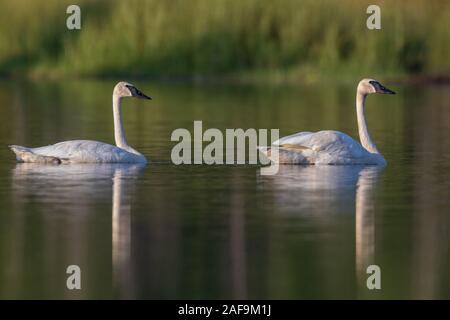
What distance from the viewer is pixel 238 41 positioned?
41312 millimetres

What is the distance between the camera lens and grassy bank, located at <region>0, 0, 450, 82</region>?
130 feet

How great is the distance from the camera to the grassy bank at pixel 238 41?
39.6 meters

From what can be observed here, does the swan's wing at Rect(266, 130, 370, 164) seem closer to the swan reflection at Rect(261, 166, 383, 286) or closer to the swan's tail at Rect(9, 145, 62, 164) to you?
the swan reflection at Rect(261, 166, 383, 286)

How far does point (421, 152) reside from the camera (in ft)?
62.5

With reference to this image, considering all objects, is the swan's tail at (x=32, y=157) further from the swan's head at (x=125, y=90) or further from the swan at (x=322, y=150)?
the swan at (x=322, y=150)

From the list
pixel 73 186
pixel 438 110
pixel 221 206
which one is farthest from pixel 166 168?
pixel 438 110

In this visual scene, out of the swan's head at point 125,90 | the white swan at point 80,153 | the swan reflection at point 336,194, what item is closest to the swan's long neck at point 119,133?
the white swan at point 80,153

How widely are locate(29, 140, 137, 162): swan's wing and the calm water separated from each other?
0.21 m

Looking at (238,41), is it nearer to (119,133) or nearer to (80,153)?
(119,133)

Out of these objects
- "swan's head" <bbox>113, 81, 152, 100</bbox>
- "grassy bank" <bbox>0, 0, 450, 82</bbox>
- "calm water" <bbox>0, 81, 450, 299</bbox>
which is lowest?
"calm water" <bbox>0, 81, 450, 299</bbox>

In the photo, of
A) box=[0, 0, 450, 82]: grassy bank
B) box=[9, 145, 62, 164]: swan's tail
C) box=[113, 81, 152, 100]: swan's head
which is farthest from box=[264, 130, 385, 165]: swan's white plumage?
box=[0, 0, 450, 82]: grassy bank

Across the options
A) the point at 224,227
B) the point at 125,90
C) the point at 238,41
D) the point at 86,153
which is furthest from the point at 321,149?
the point at 238,41

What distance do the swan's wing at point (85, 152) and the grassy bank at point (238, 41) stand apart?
22711 millimetres

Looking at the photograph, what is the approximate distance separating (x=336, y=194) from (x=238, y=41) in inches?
1084
